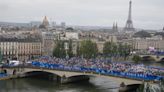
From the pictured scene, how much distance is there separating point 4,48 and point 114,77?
29.6m

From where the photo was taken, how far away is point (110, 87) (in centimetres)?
3800

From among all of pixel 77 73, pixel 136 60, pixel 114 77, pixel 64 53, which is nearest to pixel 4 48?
pixel 64 53

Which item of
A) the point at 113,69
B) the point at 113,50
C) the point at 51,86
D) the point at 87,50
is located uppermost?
the point at 87,50

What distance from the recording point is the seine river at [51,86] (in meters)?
36.9

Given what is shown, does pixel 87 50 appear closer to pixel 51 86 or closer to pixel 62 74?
pixel 62 74

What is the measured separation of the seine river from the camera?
121ft

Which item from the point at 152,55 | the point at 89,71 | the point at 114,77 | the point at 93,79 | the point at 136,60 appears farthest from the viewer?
the point at 152,55

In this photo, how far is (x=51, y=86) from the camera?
3897 centimetres

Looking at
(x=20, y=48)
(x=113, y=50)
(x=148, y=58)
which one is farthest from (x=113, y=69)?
(x=148, y=58)

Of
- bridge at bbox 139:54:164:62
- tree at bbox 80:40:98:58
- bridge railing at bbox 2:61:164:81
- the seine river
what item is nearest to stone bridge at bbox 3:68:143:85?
bridge railing at bbox 2:61:164:81

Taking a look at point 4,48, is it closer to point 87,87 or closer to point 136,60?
point 136,60

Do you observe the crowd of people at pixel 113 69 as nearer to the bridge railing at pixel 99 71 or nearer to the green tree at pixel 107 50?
the bridge railing at pixel 99 71

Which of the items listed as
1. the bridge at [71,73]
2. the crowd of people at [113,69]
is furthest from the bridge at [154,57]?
the crowd of people at [113,69]

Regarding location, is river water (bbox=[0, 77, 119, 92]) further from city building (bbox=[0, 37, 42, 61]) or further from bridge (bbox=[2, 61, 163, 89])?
Answer: city building (bbox=[0, 37, 42, 61])
